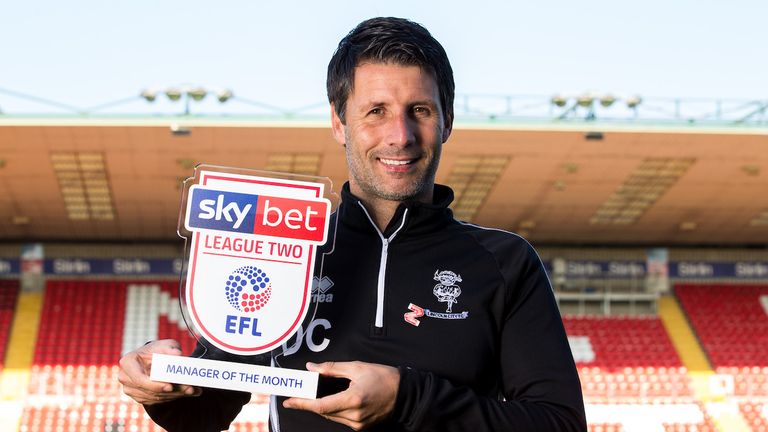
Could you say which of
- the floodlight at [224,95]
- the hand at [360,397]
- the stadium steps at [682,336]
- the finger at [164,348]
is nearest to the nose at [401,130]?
the hand at [360,397]

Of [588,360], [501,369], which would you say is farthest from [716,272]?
[501,369]

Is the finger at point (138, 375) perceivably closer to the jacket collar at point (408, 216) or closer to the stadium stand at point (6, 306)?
the jacket collar at point (408, 216)

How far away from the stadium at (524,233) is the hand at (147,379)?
1664 centimetres

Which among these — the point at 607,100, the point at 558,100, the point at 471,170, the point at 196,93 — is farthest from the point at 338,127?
the point at 471,170

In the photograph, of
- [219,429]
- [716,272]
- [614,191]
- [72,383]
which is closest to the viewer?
[219,429]

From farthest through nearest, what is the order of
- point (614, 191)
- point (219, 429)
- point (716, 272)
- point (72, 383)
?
point (716, 272)
point (614, 191)
point (72, 383)
point (219, 429)

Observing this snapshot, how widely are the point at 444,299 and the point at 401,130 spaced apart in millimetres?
358

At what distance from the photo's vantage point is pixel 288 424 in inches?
82.4

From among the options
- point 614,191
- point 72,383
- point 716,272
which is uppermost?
point 614,191

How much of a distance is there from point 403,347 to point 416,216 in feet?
0.94

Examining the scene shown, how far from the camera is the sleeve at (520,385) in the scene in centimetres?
189

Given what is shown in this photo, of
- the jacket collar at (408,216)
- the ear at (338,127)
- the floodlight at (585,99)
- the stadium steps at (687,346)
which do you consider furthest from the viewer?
the stadium steps at (687,346)

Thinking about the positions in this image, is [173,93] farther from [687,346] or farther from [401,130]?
[401,130]

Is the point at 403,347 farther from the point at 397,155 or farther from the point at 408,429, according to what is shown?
the point at 397,155
